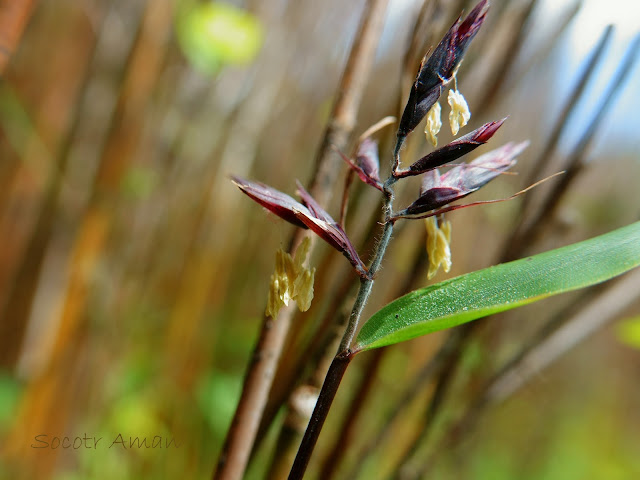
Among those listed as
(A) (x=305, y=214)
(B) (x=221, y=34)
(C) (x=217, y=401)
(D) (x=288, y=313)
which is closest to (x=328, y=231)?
(A) (x=305, y=214)

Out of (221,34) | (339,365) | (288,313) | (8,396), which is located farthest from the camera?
(8,396)

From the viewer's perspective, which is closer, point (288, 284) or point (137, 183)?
point (288, 284)

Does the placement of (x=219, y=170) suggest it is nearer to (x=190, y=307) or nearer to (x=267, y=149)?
(x=190, y=307)

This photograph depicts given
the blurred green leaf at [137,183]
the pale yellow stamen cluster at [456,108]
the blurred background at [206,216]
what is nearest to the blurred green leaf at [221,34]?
the blurred background at [206,216]

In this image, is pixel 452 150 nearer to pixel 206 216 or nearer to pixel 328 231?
pixel 328 231

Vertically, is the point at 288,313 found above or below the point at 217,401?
above

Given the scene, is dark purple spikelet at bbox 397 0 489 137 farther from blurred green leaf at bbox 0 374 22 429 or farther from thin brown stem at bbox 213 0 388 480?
blurred green leaf at bbox 0 374 22 429
